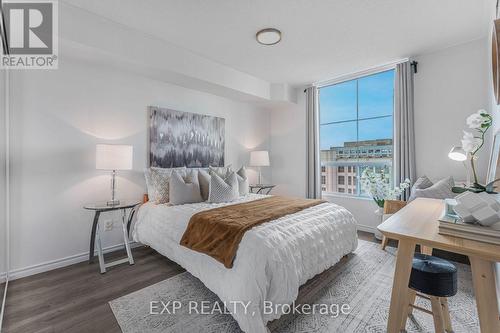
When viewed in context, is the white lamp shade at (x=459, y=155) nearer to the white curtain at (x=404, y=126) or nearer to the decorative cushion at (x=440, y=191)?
the decorative cushion at (x=440, y=191)

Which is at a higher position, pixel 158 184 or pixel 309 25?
pixel 309 25

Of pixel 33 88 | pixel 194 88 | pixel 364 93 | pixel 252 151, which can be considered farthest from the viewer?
pixel 252 151

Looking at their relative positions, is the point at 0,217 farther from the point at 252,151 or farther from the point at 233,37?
the point at 252,151

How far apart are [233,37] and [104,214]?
9.08 feet

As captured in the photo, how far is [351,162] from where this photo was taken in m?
4.14

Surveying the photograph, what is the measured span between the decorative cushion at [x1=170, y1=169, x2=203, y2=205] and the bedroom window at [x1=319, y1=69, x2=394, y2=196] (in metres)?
2.69

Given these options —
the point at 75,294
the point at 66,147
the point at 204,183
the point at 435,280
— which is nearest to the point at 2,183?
the point at 66,147

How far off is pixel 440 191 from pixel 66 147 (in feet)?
14.6

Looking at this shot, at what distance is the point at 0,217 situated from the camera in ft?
6.71

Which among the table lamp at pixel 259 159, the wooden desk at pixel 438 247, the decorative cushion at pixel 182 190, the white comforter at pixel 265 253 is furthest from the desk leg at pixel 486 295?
the table lamp at pixel 259 159

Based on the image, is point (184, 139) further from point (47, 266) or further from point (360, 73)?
point (360, 73)

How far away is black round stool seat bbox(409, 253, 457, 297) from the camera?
50.3 inches

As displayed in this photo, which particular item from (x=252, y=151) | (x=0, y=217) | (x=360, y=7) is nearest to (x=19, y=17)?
(x=0, y=217)

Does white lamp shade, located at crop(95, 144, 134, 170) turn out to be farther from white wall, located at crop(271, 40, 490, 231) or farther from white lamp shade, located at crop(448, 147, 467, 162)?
white wall, located at crop(271, 40, 490, 231)
